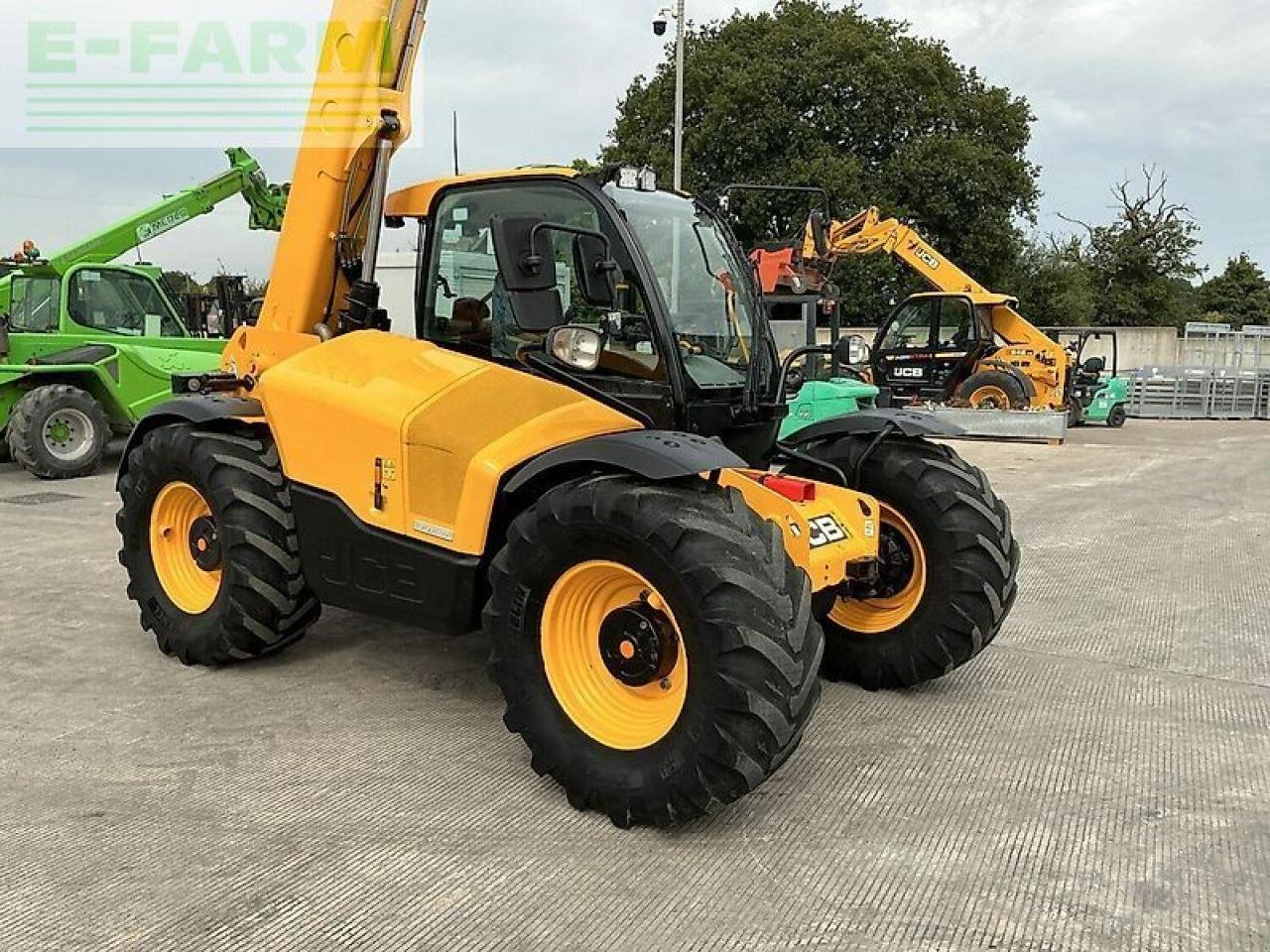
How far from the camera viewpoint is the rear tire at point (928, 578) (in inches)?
165

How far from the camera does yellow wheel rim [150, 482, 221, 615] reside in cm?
483

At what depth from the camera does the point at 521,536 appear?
11.3 ft

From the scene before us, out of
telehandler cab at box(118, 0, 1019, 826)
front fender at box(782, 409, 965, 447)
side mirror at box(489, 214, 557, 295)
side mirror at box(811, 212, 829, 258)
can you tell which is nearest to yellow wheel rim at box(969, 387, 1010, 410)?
side mirror at box(811, 212, 829, 258)

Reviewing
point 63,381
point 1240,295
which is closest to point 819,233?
point 63,381

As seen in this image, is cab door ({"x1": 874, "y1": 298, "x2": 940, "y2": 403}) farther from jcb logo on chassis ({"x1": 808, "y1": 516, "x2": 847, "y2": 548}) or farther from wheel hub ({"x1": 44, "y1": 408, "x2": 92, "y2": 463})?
jcb logo on chassis ({"x1": 808, "y1": 516, "x2": 847, "y2": 548})

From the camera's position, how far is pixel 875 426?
4504 mm

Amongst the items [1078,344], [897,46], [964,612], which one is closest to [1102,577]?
[964,612]

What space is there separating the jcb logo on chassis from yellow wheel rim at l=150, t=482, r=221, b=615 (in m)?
2.73

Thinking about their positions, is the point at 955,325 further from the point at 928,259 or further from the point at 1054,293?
the point at 1054,293

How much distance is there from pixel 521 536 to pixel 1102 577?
4.52m

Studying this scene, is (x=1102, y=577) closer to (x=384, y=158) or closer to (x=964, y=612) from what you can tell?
(x=964, y=612)

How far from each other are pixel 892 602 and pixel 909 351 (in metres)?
13.4

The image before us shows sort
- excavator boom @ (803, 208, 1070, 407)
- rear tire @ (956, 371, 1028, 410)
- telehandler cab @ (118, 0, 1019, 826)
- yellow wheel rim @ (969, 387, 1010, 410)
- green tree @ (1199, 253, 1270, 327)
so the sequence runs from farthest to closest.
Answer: green tree @ (1199, 253, 1270, 327), excavator boom @ (803, 208, 1070, 407), yellow wheel rim @ (969, 387, 1010, 410), rear tire @ (956, 371, 1028, 410), telehandler cab @ (118, 0, 1019, 826)

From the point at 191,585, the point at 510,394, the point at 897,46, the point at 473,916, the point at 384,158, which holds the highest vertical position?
the point at 897,46
